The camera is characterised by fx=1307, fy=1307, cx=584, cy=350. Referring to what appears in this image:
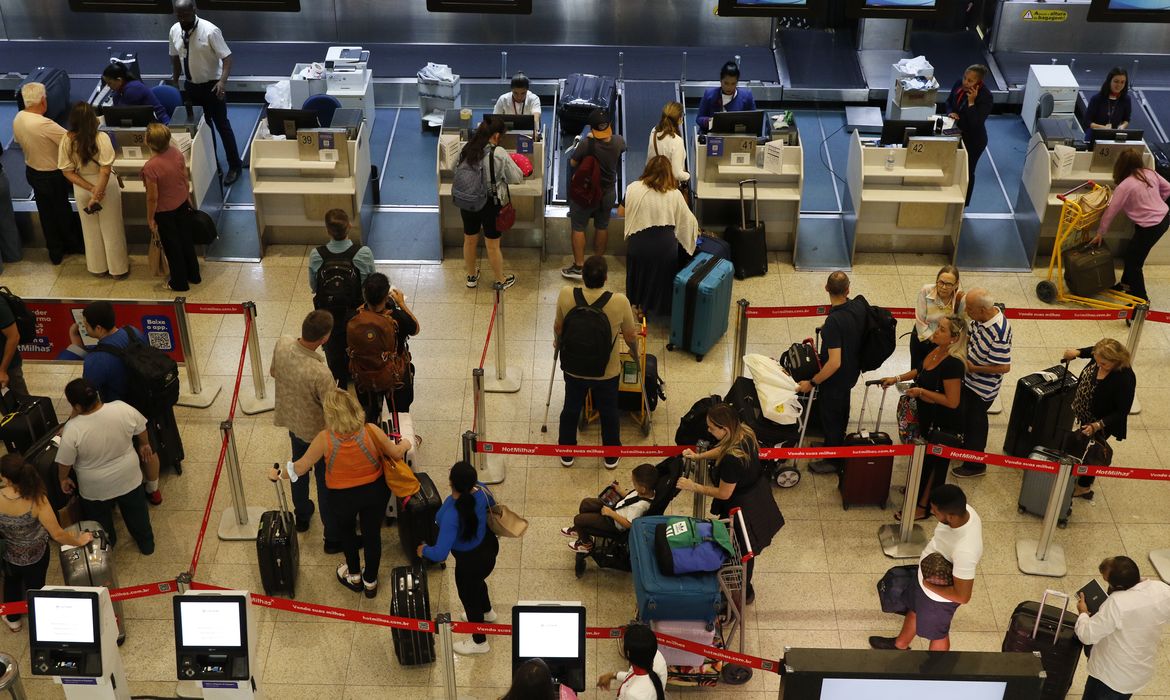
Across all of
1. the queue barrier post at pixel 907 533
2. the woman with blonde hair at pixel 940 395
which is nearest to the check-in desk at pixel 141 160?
the woman with blonde hair at pixel 940 395

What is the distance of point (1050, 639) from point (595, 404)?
3.29 meters

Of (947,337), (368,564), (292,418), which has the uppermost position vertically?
(947,337)

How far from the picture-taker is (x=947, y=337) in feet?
25.8

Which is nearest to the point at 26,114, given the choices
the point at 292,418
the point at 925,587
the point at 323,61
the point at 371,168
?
the point at 371,168

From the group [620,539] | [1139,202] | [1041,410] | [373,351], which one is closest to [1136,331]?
[1041,410]

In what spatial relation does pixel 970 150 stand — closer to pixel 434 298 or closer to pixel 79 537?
pixel 434 298

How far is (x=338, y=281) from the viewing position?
342 inches

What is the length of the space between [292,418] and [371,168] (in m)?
4.83

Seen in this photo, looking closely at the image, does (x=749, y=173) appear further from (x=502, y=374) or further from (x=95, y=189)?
(x=95, y=189)

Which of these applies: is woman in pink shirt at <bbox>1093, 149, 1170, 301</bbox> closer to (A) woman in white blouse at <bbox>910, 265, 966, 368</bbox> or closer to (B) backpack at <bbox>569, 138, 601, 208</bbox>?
(A) woman in white blouse at <bbox>910, 265, 966, 368</bbox>

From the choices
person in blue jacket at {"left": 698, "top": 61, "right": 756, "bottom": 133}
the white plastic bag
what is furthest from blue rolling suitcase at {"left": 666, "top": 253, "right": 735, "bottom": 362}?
person in blue jacket at {"left": 698, "top": 61, "right": 756, "bottom": 133}

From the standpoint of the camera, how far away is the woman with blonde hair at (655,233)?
9750mm

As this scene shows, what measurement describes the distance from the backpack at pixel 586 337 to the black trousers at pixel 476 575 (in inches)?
61.3

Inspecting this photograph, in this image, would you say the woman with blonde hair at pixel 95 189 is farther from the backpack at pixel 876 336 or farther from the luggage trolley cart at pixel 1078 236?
the luggage trolley cart at pixel 1078 236
